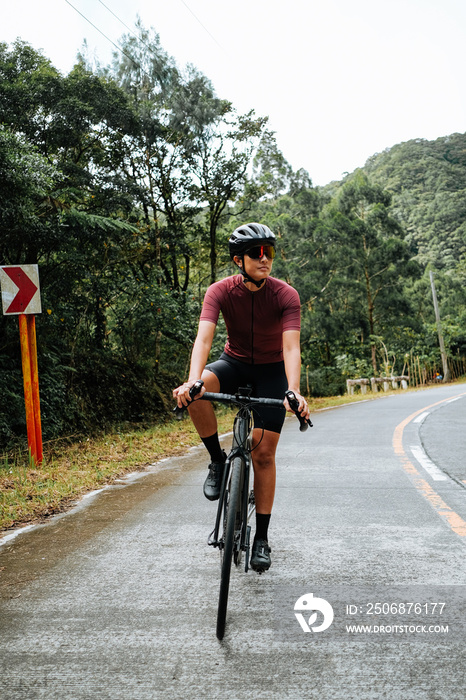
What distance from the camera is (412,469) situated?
26.2 ft

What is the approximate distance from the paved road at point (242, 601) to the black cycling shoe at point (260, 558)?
0.45 ft

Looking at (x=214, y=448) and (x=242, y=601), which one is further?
(x=214, y=448)

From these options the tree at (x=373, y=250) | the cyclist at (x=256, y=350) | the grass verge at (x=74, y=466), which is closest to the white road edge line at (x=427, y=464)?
the grass verge at (x=74, y=466)

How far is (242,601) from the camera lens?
3658 mm

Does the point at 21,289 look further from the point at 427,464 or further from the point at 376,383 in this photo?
the point at 376,383

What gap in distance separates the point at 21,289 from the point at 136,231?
18.7 ft

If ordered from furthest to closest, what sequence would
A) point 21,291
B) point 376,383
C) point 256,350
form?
point 376,383, point 21,291, point 256,350

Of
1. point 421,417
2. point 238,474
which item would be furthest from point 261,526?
point 421,417

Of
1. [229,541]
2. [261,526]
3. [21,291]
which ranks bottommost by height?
[261,526]

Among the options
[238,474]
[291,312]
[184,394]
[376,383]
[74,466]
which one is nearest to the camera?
[184,394]

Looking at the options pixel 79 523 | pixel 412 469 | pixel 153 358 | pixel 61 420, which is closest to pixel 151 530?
pixel 79 523

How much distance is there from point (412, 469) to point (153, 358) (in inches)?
443

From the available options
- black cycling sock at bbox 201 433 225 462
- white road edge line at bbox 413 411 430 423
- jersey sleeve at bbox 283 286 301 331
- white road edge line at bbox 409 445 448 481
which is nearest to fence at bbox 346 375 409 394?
white road edge line at bbox 413 411 430 423

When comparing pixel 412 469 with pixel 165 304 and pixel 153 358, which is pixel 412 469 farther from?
pixel 153 358
